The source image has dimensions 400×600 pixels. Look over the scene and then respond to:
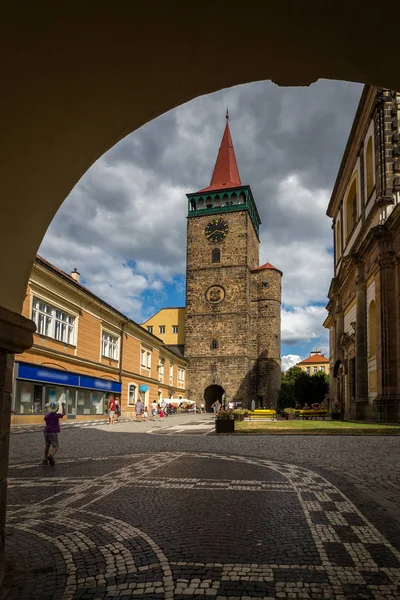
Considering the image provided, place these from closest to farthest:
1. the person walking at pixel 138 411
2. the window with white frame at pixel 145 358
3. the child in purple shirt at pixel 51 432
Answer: the child in purple shirt at pixel 51 432, the person walking at pixel 138 411, the window with white frame at pixel 145 358

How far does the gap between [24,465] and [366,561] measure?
323 inches

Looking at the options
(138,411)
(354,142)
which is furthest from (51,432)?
(354,142)

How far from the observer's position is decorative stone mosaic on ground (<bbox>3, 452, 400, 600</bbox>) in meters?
3.74

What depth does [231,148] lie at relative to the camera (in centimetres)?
7181

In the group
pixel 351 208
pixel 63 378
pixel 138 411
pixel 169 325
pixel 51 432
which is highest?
pixel 351 208

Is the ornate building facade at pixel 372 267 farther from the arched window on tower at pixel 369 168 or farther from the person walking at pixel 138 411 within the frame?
the person walking at pixel 138 411

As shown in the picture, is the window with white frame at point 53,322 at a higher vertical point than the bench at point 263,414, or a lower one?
higher

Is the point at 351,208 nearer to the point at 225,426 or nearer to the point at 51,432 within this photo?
the point at 225,426

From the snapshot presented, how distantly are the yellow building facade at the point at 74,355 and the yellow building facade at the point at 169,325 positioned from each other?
21.2 metres

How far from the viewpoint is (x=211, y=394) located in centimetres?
6219

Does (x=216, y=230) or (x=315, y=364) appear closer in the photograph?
(x=216, y=230)

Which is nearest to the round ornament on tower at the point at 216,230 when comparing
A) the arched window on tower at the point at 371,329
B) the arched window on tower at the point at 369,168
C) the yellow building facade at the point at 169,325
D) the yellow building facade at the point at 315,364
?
the yellow building facade at the point at 169,325

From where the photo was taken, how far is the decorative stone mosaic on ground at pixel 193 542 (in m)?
3.74

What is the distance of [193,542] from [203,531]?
401 mm
